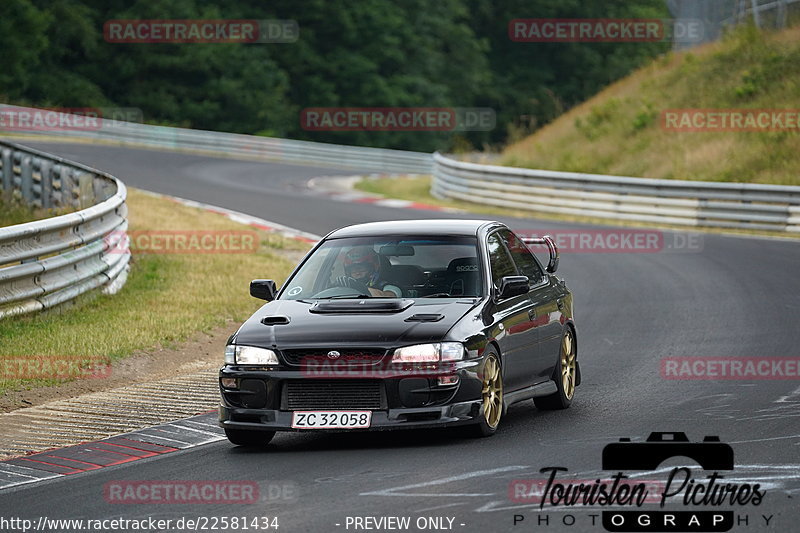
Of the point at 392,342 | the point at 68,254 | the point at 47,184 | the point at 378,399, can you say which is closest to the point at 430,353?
the point at 392,342

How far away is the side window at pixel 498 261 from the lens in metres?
10.0

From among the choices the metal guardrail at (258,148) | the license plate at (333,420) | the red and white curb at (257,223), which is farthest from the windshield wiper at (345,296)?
the metal guardrail at (258,148)

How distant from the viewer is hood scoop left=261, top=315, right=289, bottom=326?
910cm

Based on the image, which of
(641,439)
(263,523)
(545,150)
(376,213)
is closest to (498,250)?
(641,439)

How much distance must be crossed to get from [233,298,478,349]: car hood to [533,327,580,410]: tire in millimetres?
1381

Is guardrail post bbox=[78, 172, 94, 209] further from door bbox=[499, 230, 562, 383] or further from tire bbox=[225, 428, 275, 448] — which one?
tire bbox=[225, 428, 275, 448]

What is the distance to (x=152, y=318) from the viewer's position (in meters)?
14.5

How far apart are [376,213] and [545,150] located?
9.99 meters

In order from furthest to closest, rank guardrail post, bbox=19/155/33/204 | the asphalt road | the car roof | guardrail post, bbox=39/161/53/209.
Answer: guardrail post, bbox=19/155/33/204
guardrail post, bbox=39/161/53/209
the car roof
the asphalt road

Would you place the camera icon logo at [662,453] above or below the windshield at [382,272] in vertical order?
below

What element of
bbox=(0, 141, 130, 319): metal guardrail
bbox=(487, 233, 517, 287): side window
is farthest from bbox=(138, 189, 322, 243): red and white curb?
bbox=(487, 233, 517, 287): side window

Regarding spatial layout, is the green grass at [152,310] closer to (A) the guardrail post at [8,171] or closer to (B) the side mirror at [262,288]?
(B) the side mirror at [262,288]

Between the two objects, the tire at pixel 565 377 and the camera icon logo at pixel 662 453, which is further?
the tire at pixel 565 377

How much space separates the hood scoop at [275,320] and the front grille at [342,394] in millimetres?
547
